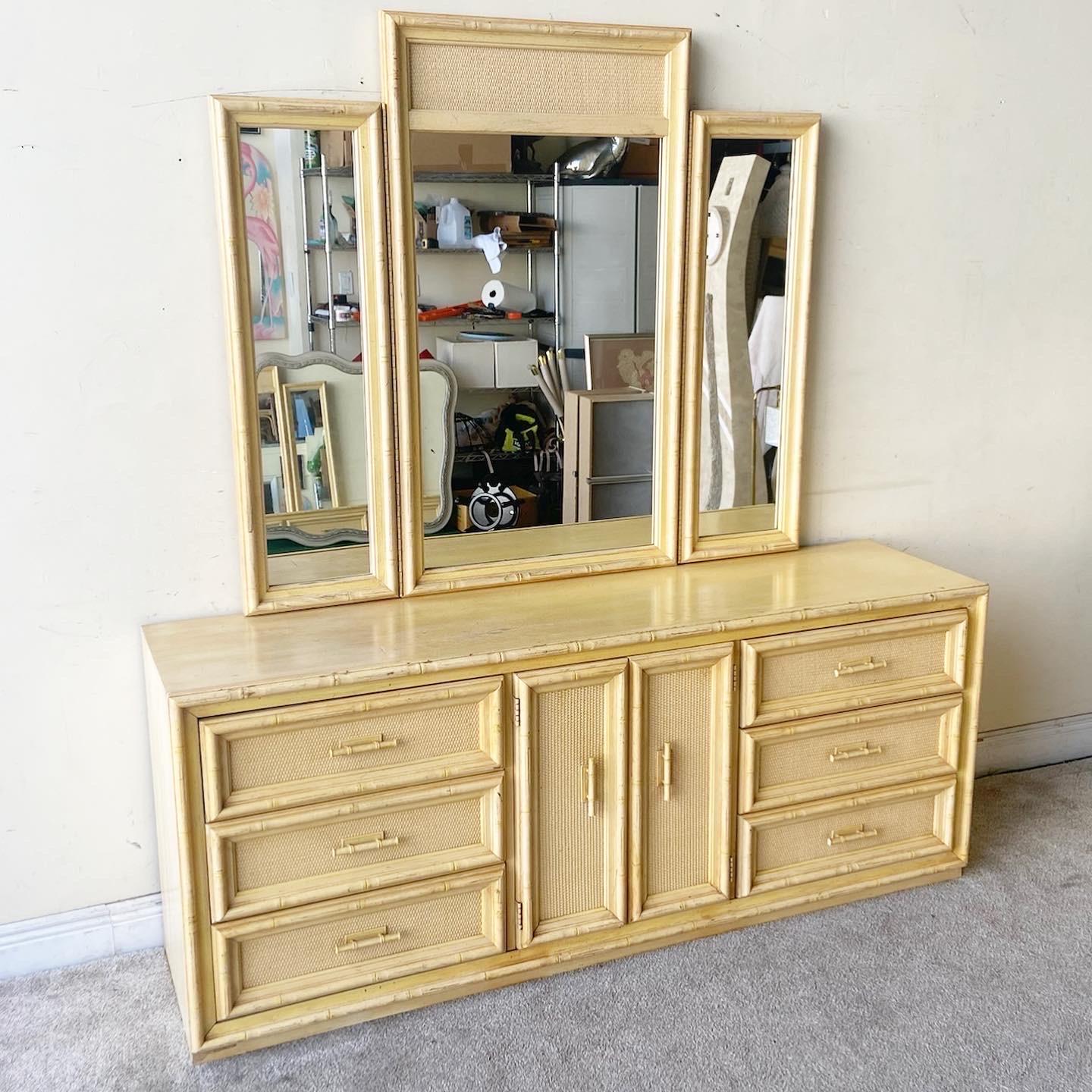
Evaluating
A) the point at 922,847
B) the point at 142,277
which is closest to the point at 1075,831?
the point at 922,847

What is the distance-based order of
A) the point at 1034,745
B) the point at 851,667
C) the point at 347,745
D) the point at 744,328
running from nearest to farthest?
1. the point at 347,745
2. the point at 851,667
3. the point at 744,328
4. the point at 1034,745

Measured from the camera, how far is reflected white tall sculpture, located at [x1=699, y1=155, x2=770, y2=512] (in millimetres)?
2316

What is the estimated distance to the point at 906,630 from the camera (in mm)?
2295

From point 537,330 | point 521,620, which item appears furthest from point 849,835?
point 537,330

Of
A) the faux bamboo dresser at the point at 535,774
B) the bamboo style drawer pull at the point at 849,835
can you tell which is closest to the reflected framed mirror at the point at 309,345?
the faux bamboo dresser at the point at 535,774

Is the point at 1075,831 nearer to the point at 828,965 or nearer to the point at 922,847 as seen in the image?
the point at 922,847

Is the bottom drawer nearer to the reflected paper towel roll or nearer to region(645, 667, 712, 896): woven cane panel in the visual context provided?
region(645, 667, 712, 896): woven cane panel

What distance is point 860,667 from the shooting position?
7.45ft

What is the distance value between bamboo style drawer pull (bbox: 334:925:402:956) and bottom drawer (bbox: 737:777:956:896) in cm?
68

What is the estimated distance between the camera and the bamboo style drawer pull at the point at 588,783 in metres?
2.09

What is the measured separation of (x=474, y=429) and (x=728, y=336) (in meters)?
0.56

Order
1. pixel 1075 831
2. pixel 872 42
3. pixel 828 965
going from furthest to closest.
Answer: pixel 1075 831, pixel 872 42, pixel 828 965

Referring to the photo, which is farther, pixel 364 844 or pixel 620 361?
pixel 620 361

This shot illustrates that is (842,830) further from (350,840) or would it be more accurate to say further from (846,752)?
(350,840)
